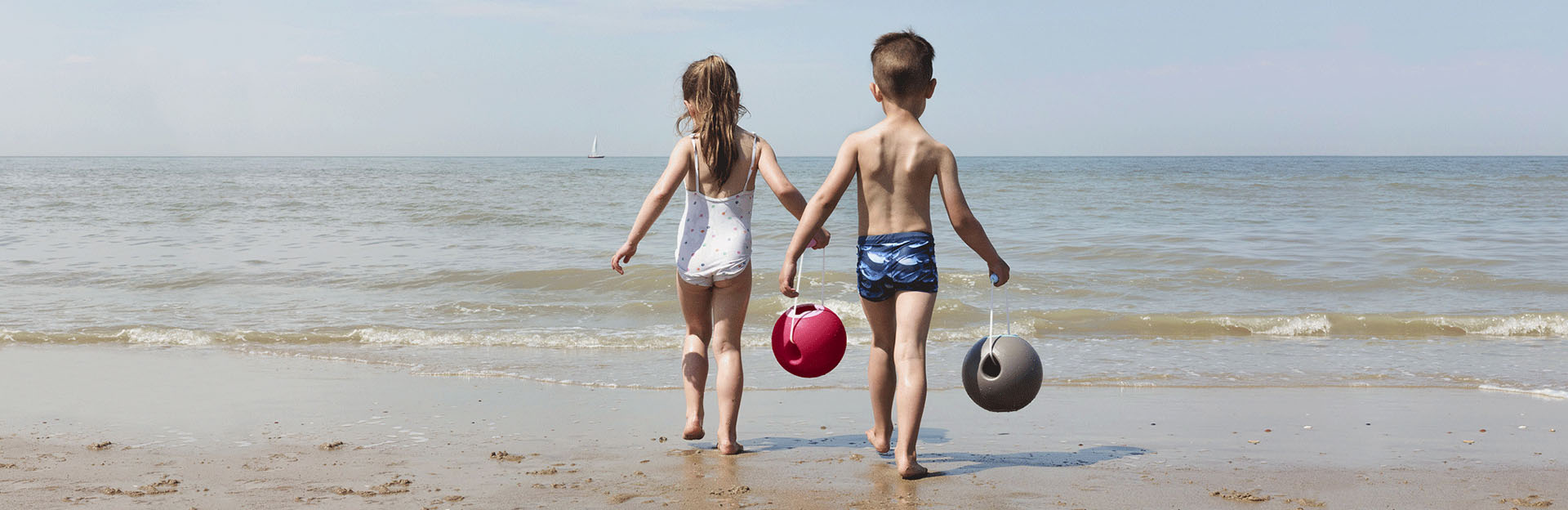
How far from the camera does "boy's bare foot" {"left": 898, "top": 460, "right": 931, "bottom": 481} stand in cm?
370

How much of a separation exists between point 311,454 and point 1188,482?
3273 mm

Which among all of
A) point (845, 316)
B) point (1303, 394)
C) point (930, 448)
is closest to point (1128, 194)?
point (845, 316)

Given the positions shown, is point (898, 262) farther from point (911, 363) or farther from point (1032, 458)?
point (1032, 458)

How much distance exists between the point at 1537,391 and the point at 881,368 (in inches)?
154

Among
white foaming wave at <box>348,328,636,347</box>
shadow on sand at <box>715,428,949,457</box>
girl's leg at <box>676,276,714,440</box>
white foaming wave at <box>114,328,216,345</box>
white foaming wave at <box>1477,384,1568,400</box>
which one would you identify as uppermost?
girl's leg at <box>676,276,714,440</box>

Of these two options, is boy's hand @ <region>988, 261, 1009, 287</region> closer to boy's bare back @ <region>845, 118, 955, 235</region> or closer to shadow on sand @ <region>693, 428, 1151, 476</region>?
boy's bare back @ <region>845, 118, 955, 235</region>

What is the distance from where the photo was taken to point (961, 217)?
356 cm

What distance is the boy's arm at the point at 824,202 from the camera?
11.7ft

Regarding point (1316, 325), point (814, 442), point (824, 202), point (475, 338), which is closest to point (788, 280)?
point (824, 202)

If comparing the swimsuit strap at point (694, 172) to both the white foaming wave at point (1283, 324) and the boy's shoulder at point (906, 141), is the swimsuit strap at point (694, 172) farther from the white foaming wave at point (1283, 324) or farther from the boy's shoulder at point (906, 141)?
the white foaming wave at point (1283, 324)

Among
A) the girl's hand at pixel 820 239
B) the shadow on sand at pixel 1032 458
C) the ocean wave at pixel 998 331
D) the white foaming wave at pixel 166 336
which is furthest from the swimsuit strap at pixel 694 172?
the white foaming wave at pixel 166 336

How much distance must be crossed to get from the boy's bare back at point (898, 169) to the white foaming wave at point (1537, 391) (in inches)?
154

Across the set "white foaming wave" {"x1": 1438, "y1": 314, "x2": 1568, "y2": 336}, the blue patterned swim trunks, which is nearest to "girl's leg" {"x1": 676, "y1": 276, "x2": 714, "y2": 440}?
the blue patterned swim trunks

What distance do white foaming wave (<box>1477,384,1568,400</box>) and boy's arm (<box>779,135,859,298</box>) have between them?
4156mm
